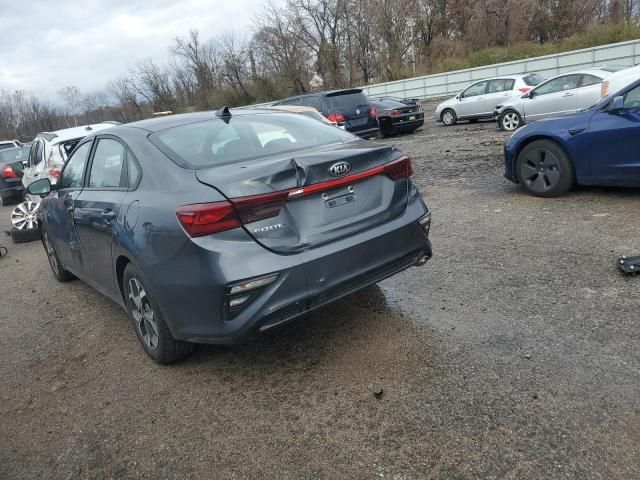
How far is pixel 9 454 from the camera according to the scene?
9.32 feet

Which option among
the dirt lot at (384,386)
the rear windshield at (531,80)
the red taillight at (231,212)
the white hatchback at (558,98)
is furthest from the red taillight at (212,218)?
the rear windshield at (531,80)

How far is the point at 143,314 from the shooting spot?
3572 millimetres

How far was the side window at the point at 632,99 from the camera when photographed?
219 inches

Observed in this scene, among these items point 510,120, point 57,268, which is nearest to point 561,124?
point 57,268

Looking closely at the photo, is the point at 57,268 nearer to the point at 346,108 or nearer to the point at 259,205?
the point at 259,205

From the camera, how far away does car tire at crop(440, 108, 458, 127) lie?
18244 millimetres

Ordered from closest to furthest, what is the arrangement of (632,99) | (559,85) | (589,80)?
(632,99)
(589,80)
(559,85)

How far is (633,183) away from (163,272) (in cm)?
527

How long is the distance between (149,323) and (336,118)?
35.5 ft

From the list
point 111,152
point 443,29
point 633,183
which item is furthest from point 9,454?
point 443,29

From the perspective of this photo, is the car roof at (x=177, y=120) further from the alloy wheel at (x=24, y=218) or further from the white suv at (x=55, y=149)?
the alloy wheel at (x=24, y=218)

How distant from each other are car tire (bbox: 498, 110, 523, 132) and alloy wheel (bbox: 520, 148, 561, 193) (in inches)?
312

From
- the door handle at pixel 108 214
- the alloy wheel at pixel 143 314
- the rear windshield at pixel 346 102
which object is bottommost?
the alloy wheel at pixel 143 314

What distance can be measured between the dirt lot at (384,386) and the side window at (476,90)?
1350cm
